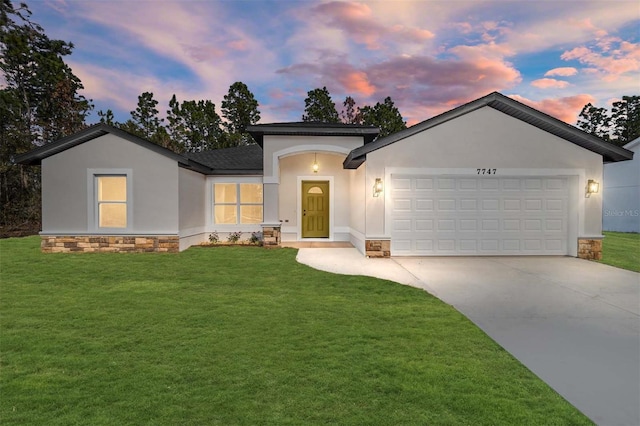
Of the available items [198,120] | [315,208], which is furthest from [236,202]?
[198,120]

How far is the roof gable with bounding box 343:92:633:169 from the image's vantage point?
10.0 metres

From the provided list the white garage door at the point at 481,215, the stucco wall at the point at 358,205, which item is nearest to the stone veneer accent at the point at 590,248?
the white garage door at the point at 481,215

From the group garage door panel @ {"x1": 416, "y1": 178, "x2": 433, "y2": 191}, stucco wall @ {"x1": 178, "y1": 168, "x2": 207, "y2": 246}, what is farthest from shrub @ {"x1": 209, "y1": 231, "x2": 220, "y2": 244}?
garage door panel @ {"x1": 416, "y1": 178, "x2": 433, "y2": 191}

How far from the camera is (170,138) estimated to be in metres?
32.5

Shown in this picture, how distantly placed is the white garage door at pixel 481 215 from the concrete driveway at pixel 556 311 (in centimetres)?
53

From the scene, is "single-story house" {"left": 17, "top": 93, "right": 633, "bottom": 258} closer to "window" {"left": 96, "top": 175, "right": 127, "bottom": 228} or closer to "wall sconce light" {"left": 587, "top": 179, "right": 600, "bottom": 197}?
"wall sconce light" {"left": 587, "top": 179, "right": 600, "bottom": 197}

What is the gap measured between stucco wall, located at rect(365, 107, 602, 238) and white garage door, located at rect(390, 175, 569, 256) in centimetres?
43

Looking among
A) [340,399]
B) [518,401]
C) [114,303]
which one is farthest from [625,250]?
[114,303]

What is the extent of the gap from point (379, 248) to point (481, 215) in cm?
334

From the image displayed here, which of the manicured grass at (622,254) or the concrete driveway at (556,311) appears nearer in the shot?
the concrete driveway at (556,311)

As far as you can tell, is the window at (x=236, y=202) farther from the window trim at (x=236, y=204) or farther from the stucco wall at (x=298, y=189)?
the stucco wall at (x=298, y=189)

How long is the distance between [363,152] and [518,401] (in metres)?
8.08

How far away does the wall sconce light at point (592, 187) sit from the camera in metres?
10.3

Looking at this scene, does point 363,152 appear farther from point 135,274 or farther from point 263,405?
point 263,405
